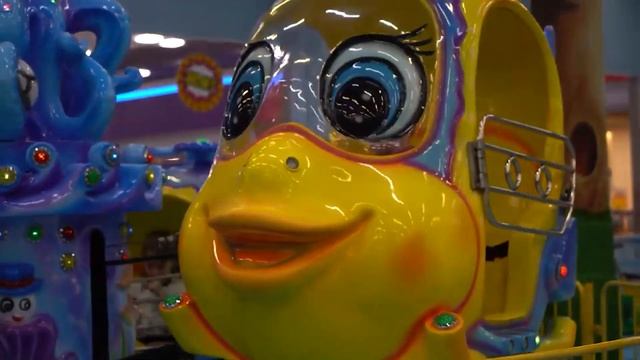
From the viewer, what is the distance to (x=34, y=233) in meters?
3.71

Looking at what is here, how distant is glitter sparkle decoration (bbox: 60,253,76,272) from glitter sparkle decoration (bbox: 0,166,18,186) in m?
0.46

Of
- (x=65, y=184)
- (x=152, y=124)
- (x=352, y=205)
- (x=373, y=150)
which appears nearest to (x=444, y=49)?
(x=373, y=150)

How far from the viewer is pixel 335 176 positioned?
2.20 m

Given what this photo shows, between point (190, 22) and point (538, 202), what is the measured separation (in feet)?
15.9

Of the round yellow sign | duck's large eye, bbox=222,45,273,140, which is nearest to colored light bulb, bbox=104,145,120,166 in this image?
duck's large eye, bbox=222,45,273,140

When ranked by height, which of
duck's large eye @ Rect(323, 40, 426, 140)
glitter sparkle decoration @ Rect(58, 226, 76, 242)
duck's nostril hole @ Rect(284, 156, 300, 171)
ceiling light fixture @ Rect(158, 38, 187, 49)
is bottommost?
glitter sparkle decoration @ Rect(58, 226, 76, 242)

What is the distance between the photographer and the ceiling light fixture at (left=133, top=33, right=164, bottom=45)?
23.0ft

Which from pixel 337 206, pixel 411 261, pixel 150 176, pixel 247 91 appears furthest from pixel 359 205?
pixel 150 176

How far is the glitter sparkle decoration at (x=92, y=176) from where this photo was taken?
3.60m

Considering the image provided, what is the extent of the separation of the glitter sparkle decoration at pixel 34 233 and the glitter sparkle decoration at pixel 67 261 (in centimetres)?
13

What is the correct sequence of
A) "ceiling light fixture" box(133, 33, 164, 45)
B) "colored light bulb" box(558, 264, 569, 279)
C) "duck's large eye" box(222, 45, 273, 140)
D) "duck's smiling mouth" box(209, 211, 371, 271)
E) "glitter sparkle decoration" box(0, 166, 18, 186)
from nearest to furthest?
1. "duck's smiling mouth" box(209, 211, 371, 271)
2. "duck's large eye" box(222, 45, 273, 140)
3. "colored light bulb" box(558, 264, 569, 279)
4. "glitter sparkle decoration" box(0, 166, 18, 186)
5. "ceiling light fixture" box(133, 33, 164, 45)

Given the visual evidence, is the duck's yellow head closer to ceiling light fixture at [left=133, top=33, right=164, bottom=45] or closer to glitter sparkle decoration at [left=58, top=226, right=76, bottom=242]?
glitter sparkle decoration at [left=58, top=226, right=76, bottom=242]

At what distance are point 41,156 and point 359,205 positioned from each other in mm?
1855

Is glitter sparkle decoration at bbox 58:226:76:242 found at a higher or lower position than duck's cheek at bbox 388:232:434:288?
lower
